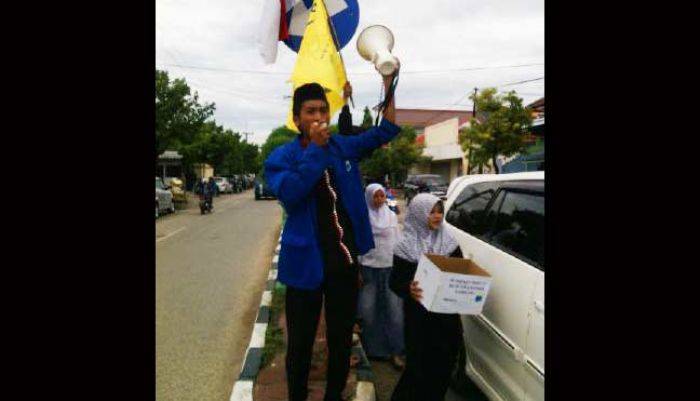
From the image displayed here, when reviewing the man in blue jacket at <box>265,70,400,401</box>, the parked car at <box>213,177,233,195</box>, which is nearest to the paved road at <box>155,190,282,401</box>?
the man in blue jacket at <box>265,70,400,401</box>

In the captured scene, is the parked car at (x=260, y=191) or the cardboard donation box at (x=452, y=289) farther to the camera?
the parked car at (x=260, y=191)

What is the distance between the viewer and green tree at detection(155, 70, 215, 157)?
22500 mm

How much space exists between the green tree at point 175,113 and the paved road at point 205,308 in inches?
438

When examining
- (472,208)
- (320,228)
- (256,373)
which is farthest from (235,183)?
(320,228)

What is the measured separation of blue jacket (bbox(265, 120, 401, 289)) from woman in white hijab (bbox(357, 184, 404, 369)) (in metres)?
1.75

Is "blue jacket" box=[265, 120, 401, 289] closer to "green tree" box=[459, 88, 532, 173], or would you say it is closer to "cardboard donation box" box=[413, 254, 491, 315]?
"cardboard donation box" box=[413, 254, 491, 315]

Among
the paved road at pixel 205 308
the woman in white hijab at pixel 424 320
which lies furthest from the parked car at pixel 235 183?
the woman in white hijab at pixel 424 320

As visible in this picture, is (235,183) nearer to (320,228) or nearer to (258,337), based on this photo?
(258,337)

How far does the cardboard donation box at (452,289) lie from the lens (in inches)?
95.5

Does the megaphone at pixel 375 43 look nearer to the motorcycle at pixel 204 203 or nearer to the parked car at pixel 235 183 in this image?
the motorcycle at pixel 204 203

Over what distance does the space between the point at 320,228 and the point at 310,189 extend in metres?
0.27
